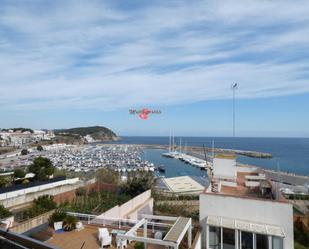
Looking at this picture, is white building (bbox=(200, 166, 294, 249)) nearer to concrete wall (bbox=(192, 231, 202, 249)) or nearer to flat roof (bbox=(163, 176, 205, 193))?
concrete wall (bbox=(192, 231, 202, 249))

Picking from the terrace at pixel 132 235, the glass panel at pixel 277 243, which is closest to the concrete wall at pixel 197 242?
the terrace at pixel 132 235

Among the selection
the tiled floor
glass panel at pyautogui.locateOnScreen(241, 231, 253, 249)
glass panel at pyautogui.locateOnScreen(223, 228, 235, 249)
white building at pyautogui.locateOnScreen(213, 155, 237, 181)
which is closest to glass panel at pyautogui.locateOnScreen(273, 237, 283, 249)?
glass panel at pyautogui.locateOnScreen(241, 231, 253, 249)

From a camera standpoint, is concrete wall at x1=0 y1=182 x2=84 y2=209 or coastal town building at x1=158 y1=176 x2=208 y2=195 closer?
concrete wall at x1=0 y1=182 x2=84 y2=209

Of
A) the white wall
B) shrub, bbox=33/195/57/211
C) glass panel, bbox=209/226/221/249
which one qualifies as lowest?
shrub, bbox=33/195/57/211

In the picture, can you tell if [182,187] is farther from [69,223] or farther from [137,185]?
[69,223]

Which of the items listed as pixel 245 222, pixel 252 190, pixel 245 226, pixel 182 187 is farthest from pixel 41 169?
pixel 245 226

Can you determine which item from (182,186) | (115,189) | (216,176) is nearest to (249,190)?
(216,176)

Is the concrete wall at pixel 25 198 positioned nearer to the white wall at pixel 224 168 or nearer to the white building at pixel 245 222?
the white wall at pixel 224 168
